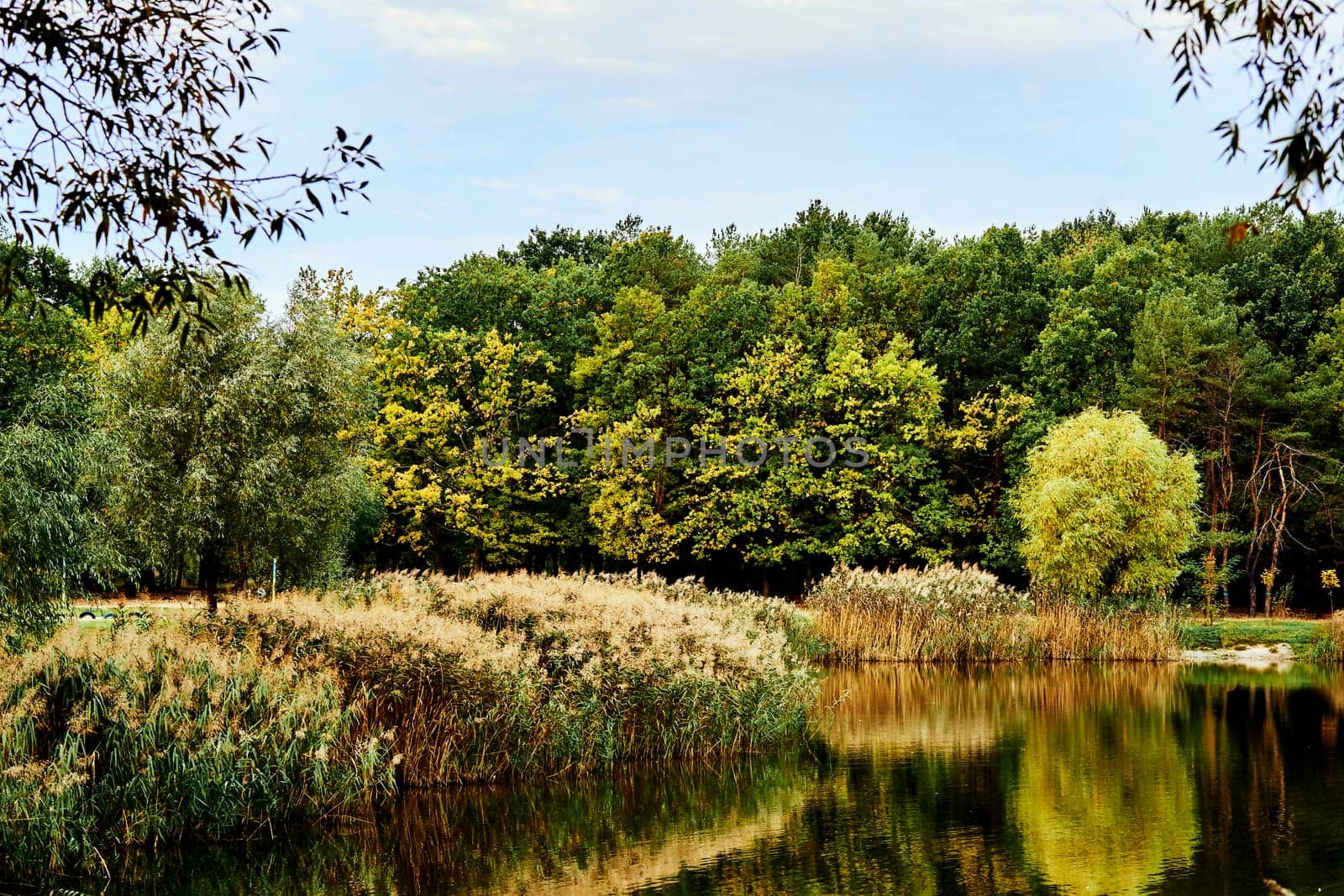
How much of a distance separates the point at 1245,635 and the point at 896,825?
83.2 ft

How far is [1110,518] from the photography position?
33.0m

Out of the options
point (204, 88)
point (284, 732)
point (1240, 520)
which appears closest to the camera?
point (204, 88)

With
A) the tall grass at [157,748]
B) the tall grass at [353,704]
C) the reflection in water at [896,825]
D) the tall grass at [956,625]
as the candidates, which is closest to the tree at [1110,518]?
the tall grass at [956,625]

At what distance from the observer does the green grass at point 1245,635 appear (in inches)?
1359

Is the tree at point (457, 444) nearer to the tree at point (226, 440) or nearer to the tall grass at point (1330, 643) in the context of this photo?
the tree at point (226, 440)

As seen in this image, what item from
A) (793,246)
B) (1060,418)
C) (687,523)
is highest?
(793,246)

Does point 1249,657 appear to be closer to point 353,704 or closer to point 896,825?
point 896,825

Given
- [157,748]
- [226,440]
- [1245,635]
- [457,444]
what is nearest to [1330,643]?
[1245,635]

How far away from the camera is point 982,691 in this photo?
2520cm

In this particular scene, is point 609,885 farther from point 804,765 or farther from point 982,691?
point 982,691

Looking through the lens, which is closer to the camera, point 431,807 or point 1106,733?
point 431,807

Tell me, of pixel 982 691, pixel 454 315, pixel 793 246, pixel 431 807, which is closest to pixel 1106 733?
pixel 982 691

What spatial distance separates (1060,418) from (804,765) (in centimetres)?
3231

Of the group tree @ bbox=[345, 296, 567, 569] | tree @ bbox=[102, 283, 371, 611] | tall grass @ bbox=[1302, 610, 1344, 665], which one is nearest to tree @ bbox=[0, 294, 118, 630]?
tree @ bbox=[102, 283, 371, 611]
